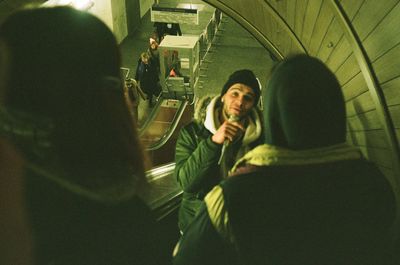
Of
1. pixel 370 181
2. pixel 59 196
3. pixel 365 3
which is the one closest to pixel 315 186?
pixel 370 181

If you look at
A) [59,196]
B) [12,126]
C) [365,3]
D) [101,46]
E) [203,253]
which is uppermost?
[365,3]

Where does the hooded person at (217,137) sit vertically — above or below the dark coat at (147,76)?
below

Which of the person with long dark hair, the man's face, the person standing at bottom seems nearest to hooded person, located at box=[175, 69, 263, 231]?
the man's face

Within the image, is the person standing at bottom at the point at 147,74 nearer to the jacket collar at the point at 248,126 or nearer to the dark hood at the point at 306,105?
the jacket collar at the point at 248,126

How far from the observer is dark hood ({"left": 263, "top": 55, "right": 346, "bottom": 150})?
1.20 metres

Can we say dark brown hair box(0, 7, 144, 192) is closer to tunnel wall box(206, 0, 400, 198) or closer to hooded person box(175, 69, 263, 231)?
hooded person box(175, 69, 263, 231)

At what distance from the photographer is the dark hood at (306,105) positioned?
1204 millimetres

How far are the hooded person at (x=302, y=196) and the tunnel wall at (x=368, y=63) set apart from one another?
1.16m

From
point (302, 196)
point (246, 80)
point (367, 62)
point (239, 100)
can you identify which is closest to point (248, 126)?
point (239, 100)

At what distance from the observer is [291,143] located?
1.24m

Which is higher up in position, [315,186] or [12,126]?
[12,126]

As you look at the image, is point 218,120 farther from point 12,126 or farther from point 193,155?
point 12,126

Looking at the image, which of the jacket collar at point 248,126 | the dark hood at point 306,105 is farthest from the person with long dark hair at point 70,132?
the jacket collar at point 248,126

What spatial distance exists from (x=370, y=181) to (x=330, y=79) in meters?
0.38
